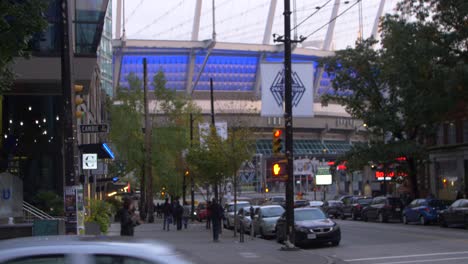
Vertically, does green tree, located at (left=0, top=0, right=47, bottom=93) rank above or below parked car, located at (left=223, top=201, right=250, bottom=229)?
above

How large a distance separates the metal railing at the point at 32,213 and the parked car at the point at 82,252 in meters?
22.2

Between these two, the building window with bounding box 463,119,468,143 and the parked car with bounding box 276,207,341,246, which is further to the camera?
the building window with bounding box 463,119,468,143

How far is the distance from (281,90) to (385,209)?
23575 mm

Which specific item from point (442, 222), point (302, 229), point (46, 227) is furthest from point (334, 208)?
point (46, 227)

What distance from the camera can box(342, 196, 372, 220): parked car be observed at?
48.3 meters

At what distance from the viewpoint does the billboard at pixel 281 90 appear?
22.0 meters

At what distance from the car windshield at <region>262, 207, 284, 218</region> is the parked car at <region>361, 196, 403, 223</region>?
12.5 metres

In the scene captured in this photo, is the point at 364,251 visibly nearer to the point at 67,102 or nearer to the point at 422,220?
the point at 67,102

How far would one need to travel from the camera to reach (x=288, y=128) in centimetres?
2219

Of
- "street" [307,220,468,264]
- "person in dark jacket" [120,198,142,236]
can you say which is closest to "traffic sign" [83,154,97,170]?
"person in dark jacket" [120,198,142,236]

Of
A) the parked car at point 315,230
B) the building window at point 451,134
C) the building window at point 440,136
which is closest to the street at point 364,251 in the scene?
the parked car at point 315,230

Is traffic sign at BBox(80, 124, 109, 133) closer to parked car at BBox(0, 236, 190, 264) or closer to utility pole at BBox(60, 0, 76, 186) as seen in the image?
utility pole at BBox(60, 0, 76, 186)

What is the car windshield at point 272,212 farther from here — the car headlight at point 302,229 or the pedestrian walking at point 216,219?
the car headlight at point 302,229

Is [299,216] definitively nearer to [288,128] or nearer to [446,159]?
[288,128]
